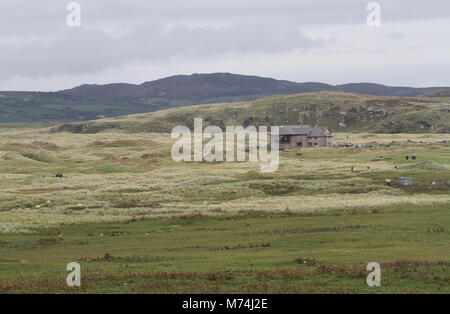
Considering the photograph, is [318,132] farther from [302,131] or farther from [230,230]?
[230,230]

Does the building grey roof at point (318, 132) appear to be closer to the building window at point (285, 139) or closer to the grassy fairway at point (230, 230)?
the building window at point (285, 139)

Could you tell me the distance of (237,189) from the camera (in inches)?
2936

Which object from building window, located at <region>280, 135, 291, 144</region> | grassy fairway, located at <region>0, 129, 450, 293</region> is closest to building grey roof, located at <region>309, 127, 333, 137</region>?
building window, located at <region>280, 135, 291, 144</region>

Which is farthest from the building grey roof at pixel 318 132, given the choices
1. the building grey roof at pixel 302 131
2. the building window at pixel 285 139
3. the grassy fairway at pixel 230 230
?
the grassy fairway at pixel 230 230

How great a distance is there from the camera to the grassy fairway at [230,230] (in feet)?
88.2

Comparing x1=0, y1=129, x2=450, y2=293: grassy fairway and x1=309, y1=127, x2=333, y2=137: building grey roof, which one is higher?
x1=309, y1=127, x2=333, y2=137: building grey roof

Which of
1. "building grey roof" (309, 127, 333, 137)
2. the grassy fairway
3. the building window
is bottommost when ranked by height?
the grassy fairway

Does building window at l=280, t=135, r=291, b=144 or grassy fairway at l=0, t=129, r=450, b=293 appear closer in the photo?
grassy fairway at l=0, t=129, r=450, b=293

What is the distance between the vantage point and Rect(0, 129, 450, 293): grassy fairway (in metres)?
26.9

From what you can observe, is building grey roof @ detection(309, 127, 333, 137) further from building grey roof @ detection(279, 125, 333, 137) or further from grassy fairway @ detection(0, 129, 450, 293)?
grassy fairway @ detection(0, 129, 450, 293)

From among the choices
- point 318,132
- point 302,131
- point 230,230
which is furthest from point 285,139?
point 230,230

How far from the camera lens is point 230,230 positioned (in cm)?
4688

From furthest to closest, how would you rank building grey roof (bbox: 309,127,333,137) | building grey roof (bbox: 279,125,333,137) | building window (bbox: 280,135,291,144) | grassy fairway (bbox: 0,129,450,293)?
1. building grey roof (bbox: 309,127,333,137)
2. building window (bbox: 280,135,291,144)
3. building grey roof (bbox: 279,125,333,137)
4. grassy fairway (bbox: 0,129,450,293)
